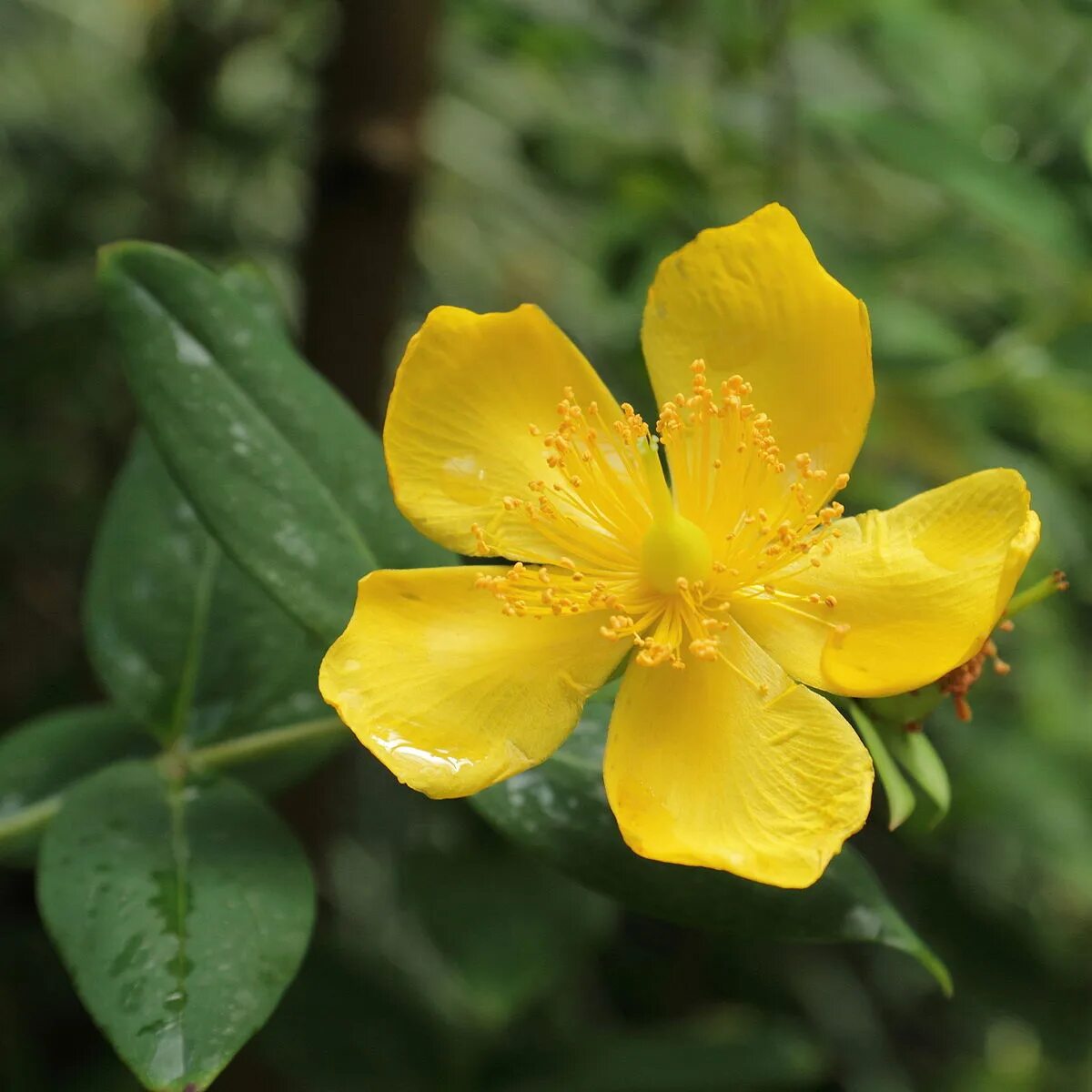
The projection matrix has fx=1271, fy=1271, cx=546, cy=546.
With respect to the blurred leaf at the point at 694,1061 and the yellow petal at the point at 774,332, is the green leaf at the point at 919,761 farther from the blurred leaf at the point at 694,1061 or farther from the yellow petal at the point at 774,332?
the blurred leaf at the point at 694,1061

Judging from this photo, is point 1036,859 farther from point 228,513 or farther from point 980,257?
point 228,513

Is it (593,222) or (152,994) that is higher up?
(593,222)

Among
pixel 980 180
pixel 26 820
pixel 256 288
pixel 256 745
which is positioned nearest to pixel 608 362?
pixel 980 180

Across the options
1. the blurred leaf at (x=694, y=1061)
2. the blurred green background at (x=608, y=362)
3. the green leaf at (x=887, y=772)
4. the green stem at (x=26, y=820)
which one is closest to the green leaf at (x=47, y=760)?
the green stem at (x=26, y=820)

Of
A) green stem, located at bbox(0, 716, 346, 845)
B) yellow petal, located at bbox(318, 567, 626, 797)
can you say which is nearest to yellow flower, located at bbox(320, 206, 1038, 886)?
yellow petal, located at bbox(318, 567, 626, 797)

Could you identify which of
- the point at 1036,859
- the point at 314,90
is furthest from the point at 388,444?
the point at 1036,859

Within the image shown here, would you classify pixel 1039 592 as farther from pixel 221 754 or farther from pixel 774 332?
pixel 221 754
